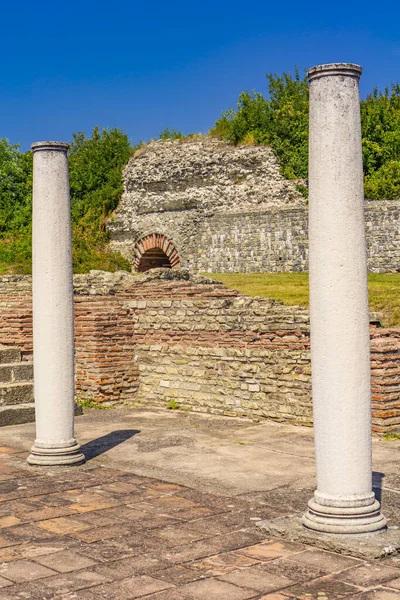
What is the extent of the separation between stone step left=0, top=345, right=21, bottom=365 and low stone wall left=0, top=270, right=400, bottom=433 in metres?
0.41

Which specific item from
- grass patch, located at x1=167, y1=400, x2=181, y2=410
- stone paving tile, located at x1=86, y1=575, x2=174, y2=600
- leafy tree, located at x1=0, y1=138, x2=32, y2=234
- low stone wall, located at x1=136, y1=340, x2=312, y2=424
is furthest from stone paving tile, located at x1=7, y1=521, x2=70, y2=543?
leafy tree, located at x1=0, y1=138, x2=32, y2=234

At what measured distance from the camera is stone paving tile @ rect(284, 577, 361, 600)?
3.61 m

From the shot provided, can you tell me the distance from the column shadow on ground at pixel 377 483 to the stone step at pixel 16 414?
15.0 ft

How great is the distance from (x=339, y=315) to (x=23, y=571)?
2200 mm

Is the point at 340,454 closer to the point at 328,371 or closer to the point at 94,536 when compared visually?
the point at 328,371

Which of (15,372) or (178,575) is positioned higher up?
(15,372)

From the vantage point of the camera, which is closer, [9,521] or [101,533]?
[101,533]

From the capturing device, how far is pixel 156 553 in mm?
4293

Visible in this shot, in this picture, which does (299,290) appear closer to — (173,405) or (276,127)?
(173,405)

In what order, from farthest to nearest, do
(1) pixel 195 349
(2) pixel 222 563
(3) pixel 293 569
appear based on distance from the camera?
(1) pixel 195 349, (2) pixel 222 563, (3) pixel 293 569

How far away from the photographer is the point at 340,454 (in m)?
4.49

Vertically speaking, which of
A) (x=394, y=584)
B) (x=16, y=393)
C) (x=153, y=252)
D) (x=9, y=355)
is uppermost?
(x=153, y=252)

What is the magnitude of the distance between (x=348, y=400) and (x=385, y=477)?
1.87 metres

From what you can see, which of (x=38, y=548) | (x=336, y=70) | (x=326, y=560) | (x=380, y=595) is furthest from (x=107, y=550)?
(x=336, y=70)
